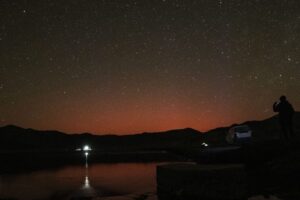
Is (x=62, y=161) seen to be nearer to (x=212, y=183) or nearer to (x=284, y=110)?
(x=284, y=110)

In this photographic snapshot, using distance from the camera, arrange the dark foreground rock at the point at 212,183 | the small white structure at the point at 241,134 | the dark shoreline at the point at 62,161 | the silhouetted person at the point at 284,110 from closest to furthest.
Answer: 1. the dark foreground rock at the point at 212,183
2. the silhouetted person at the point at 284,110
3. the small white structure at the point at 241,134
4. the dark shoreline at the point at 62,161

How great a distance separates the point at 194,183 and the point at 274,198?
2636 millimetres

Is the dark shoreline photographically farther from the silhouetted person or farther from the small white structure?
the silhouetted person

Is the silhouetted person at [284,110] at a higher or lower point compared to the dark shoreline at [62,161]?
higher

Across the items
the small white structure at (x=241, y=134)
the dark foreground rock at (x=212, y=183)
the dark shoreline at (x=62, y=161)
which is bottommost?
the dark foreground rock at (x=212, y=183)

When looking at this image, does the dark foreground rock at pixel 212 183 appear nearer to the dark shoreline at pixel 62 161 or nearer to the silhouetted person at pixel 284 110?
the silhouetted person at pixel 284 110

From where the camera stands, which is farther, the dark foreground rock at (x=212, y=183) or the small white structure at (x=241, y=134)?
the small white structure at (x=241, y=134)

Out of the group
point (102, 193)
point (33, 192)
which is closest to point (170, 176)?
point (102, 193)

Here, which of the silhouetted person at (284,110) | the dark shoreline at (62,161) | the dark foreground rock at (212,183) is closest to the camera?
the dark foreground rock at (212,183)

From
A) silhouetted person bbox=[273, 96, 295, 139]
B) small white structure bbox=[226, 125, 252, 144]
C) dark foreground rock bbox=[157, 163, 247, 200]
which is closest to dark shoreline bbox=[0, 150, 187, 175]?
small white structure bbox=[226, 125, 252, 144]

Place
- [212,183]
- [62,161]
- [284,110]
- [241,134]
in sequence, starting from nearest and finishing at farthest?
[212,183], [284,110], [241,134], [62,161]

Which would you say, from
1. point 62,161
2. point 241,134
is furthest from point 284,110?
point 62,161

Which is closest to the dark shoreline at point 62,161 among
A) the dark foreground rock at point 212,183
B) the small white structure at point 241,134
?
the small white structure at point 241,134

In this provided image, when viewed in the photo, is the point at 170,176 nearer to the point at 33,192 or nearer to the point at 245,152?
the point at 245,152
